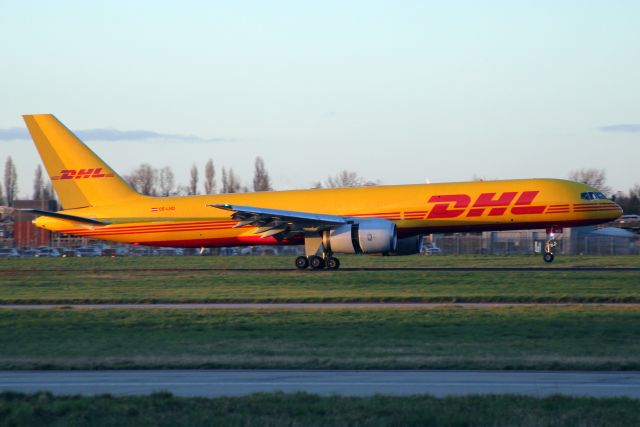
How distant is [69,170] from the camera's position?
45.8m

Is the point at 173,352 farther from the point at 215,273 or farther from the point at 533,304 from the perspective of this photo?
the point at 215,273

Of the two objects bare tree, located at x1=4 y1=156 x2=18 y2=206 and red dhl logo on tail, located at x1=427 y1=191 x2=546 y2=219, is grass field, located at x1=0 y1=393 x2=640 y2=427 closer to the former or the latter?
red dhl logo on tail, located at x1=427 y1=191 x2=546 y2=219

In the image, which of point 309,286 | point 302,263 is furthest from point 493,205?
point 309,286

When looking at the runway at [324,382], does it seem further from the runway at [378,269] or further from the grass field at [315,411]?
the runway at [378,269]

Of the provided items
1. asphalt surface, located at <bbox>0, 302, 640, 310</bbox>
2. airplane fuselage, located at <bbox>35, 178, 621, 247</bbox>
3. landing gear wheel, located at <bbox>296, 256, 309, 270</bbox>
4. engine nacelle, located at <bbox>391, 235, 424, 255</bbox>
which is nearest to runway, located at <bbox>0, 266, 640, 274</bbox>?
landing gear wheel, located at <bbox>296, 256, 309, 270</bbox>

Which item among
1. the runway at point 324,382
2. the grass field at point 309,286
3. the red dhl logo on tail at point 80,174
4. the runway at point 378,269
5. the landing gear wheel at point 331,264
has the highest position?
the red dhl logo on tail at point 80,174

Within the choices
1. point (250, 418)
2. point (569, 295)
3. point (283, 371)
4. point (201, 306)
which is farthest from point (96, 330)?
point (569, 295)

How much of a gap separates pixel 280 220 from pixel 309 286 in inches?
296

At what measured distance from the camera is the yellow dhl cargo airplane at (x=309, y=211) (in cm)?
4072

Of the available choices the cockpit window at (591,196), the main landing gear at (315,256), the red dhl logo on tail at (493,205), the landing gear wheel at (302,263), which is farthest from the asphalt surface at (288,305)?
the cockpit window at (591,196)

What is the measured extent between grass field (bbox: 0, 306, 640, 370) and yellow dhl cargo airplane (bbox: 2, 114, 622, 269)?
49.3 feet

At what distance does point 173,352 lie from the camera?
18.1 m

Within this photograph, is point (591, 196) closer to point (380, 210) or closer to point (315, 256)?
point (380, 210)

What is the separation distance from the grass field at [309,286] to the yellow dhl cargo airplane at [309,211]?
68.3 inches
